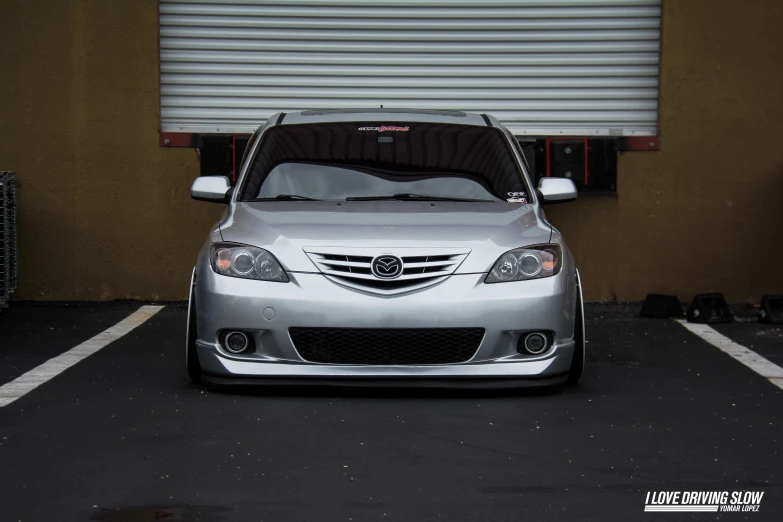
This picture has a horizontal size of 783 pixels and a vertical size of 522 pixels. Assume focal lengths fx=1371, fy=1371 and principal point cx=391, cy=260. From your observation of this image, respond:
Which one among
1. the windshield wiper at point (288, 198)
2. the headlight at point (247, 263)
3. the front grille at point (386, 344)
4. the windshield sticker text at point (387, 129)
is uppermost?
the windshield sticker text at point (387, 129)

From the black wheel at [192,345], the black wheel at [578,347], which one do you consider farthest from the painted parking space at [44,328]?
the black wheel at [578,347]

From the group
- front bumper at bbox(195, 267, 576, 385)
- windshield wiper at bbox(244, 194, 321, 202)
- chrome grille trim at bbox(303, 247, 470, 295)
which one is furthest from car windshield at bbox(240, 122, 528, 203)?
front bumper at bbox(195, 267, 576, 385)

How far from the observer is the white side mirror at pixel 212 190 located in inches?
319

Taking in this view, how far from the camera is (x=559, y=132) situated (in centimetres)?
1239

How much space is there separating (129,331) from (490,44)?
4.43 m

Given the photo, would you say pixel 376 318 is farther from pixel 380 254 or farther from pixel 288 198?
pixel 288 198

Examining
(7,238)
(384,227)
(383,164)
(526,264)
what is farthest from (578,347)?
(7,238)

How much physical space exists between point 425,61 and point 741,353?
4.55 meters

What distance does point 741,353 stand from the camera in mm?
9102

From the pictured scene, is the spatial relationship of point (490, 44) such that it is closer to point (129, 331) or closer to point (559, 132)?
point (559, 132)

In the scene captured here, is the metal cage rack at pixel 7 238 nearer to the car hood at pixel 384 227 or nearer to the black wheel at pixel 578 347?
the car hood at pixel 384 227

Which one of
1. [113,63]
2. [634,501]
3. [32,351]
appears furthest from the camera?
[113,63]

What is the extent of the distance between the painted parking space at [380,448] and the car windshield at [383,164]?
4.06 ft

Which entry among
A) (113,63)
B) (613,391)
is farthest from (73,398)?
(113,63)
